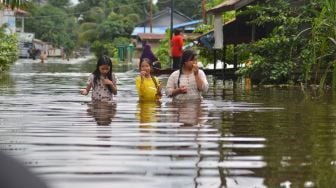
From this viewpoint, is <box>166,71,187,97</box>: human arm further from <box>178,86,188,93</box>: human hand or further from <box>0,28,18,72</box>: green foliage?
<box>0,28,18,72</box>: green foliage

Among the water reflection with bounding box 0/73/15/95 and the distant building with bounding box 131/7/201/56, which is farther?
the distant building with bounding box 131/7/201/56

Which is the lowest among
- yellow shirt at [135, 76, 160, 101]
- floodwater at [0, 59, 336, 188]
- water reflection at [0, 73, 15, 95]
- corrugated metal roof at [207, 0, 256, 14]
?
floodwater at [0, 59, 336, 188]

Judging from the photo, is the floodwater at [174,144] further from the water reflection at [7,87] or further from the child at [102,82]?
the water reflection at [7,87]

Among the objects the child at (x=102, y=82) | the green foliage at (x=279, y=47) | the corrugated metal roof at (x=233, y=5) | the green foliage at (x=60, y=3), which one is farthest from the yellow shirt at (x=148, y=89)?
the green foliage at (x=60, y=3)

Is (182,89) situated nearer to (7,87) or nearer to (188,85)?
(188,85)

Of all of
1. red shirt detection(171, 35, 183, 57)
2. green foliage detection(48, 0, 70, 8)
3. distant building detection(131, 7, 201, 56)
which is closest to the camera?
red shirt detection(171, 35, 183, 57)

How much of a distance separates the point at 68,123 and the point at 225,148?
2.80m

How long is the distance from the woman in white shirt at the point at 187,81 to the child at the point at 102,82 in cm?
100

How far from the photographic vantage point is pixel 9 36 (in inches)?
1320

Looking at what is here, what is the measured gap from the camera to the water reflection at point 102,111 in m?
8.73

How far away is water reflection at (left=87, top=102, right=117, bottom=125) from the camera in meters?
8.73

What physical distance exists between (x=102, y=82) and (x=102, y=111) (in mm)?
1578

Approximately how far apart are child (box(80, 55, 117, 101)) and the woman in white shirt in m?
1.00

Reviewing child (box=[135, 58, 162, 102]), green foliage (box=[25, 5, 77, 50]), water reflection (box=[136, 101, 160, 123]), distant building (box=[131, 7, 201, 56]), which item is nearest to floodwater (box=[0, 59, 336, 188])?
water reflection (box=[136, 101, 160, 123])
